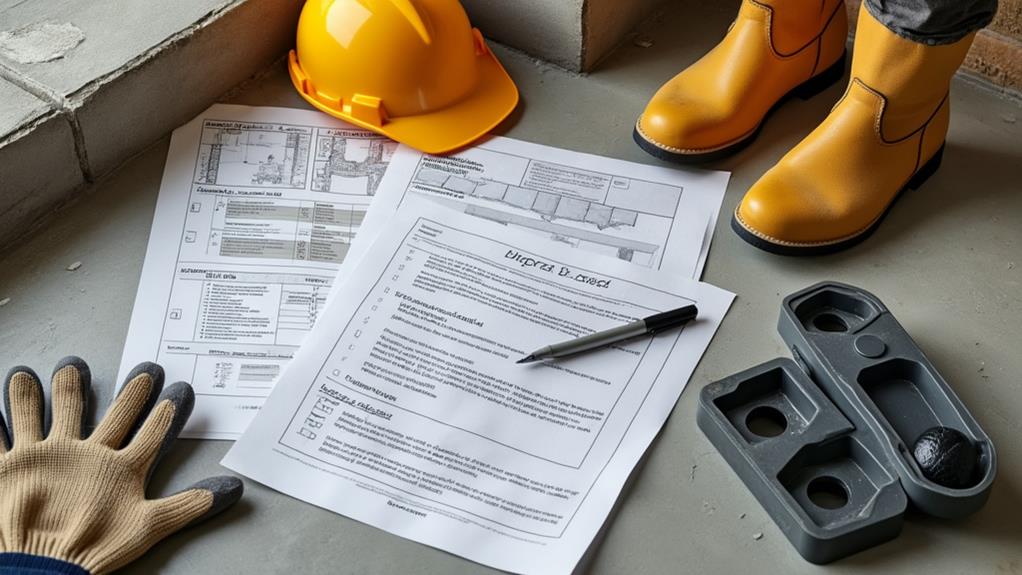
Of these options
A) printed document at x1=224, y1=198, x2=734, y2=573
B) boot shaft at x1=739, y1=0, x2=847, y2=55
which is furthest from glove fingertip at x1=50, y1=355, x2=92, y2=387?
boot shaft at x1=739, y1=0, x2=847, y2=55

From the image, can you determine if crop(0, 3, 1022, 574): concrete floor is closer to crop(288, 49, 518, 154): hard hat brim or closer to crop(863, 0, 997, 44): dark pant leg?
crop(288, 49, 518, 154): hard hat brim

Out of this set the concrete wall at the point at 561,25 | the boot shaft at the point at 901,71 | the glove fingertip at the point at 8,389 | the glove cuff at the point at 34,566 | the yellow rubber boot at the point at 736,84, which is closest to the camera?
the glove cuff at the point at 34,566

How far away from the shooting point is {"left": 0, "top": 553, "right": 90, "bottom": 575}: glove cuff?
828 mm

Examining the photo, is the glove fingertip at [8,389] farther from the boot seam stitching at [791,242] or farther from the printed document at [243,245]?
the boot seam stitching at [791,242]

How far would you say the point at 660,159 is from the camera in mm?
1229

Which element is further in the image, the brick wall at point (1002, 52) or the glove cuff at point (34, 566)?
the brick wall at point (1002, 52)

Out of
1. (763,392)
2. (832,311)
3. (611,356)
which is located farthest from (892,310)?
(611,356)

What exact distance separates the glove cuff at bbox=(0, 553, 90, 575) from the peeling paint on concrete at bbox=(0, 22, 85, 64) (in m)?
0.59

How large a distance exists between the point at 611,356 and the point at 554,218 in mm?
205

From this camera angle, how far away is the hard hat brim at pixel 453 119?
1252mm

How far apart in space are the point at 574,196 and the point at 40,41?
2.00ft

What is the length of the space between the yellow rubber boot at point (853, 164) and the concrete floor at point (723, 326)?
0.10 ft

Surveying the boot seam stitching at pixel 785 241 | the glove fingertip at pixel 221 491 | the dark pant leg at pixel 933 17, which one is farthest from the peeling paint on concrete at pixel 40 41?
the dark pant leg at pixel 933 17

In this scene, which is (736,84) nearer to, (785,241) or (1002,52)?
(785,241)
